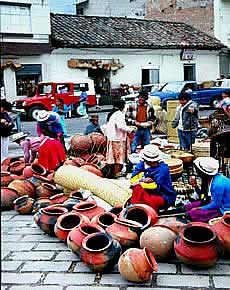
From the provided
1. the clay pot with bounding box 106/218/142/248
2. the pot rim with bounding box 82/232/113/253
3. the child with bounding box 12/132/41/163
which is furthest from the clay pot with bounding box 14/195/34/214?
the child with bounding box 12/132/41/163

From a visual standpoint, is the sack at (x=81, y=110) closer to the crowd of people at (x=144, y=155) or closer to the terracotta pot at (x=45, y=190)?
the crowd of people at (x=144, y=155)

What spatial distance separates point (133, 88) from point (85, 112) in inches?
190

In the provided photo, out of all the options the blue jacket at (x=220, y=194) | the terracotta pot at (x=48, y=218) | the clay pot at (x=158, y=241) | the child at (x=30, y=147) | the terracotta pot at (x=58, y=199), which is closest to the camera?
the clay pot at (x=158, y=241)

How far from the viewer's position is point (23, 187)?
6477mm

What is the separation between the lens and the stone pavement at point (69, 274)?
390 cm

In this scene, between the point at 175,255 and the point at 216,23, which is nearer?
the point at 175,255

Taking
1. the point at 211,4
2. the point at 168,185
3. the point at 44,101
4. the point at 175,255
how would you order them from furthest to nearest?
the point at 211,4, the point at 44,101, the point at 168,185, the point at 175,255

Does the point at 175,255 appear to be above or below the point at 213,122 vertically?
below

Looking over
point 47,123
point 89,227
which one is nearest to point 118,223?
point 89,227

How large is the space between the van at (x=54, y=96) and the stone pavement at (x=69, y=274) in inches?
597

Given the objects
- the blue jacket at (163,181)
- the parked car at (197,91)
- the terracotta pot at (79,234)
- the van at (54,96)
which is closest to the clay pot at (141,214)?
the terracotta pot at (79,234)

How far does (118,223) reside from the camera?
4.55 m

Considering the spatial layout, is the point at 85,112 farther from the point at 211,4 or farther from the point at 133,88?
the point at 211,4

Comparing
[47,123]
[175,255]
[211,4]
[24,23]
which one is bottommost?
[175,255]
